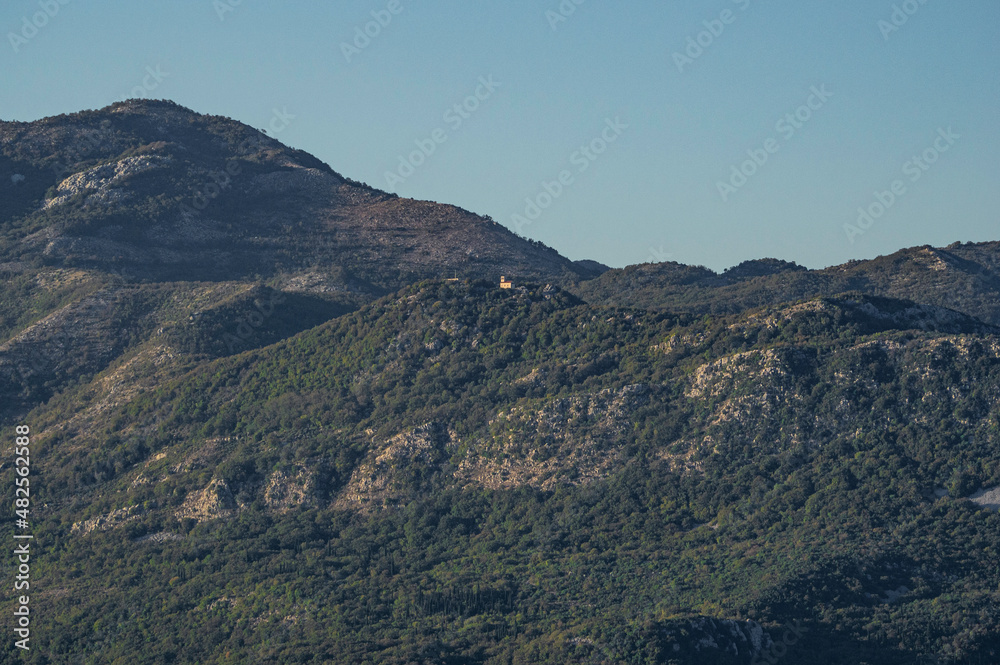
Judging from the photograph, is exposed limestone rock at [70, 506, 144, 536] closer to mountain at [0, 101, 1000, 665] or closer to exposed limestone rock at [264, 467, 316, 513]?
mountain at [0, 101, 1000, 665]

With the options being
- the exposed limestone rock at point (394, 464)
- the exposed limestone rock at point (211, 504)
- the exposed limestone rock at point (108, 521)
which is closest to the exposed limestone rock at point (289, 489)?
the exposed limestone rock at point (394, 464)

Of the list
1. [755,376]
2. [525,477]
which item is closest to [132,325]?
[525,477]

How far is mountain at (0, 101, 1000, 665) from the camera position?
108 metres

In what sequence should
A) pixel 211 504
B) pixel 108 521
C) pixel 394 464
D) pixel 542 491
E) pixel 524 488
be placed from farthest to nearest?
pixel 394 464, pixel 108 521, pixel 211 504, pixel 524 488, pixel 542 491

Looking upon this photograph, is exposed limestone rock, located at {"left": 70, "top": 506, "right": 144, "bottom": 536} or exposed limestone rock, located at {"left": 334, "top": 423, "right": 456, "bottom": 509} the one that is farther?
exposed limestone rock, located at {"left": 70, "top": 506, "right": 144, "bottom": 536}

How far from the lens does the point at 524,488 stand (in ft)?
426

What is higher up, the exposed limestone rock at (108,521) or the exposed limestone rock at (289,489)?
the exposed limestone rock at (289,489)

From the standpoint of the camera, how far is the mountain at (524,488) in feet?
354

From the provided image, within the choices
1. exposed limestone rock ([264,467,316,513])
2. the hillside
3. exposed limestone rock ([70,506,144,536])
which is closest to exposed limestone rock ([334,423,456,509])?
the hillside

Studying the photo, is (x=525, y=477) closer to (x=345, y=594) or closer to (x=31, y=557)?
(x=345, y=594)

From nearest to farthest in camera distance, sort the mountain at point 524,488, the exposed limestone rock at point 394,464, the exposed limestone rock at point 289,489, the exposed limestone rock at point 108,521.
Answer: the mountain at point 524,488, the exposed limestone rock at point 394,464, the exposed limestone rock at point 289,489, the exposed limestone rock at point 108,521

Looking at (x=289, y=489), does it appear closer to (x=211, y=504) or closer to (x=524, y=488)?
(x=211, y=504)

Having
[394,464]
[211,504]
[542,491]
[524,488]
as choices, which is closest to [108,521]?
[211,504]

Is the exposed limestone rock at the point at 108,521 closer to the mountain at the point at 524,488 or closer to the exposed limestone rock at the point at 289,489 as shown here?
the mountain at the point at 524,488
